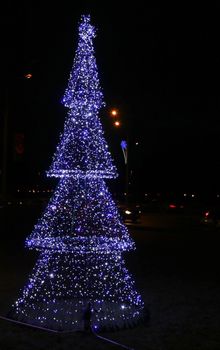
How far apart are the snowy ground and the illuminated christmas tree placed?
619 millimetres

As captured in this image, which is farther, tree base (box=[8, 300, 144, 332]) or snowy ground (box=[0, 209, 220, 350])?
tree base (box=[8, 300, 144, 332])

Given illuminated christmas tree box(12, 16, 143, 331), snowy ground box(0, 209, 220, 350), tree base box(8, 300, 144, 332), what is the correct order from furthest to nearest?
illuminated christmas tree box(12, 16, 143, 331)
tree base box(8, 300, 144, 332)
snowy ground box(0, 209, 220, 350)

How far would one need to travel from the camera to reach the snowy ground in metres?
7.96

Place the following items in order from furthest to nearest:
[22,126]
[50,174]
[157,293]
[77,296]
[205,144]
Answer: [205,144], [22,126], [157,293], [77,296], [50,174]

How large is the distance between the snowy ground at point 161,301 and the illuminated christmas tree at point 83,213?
0.62 metres

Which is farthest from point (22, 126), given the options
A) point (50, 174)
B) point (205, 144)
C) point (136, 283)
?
point (50, 174)

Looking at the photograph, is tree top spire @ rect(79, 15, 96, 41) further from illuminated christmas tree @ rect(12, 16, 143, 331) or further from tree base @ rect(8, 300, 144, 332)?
tree base @ rect(8, 300, 144, 332)

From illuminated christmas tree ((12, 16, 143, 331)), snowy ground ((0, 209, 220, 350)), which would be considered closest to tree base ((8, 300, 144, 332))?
illuminated christmas tree ((12, 16, 143, 331))

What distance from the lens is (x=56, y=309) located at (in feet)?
31.5

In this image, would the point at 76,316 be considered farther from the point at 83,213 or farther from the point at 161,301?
the point at 161,301

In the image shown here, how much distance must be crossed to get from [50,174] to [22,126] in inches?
1555

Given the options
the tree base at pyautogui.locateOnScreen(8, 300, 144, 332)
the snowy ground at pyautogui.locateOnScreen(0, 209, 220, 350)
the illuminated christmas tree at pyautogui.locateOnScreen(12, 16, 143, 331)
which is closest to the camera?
the snowy ground at pyautogui.locateOnScreen(0, 209, 220, 350)

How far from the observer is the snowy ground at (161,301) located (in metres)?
7.96

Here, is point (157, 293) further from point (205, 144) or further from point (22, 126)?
point (205, 144)
